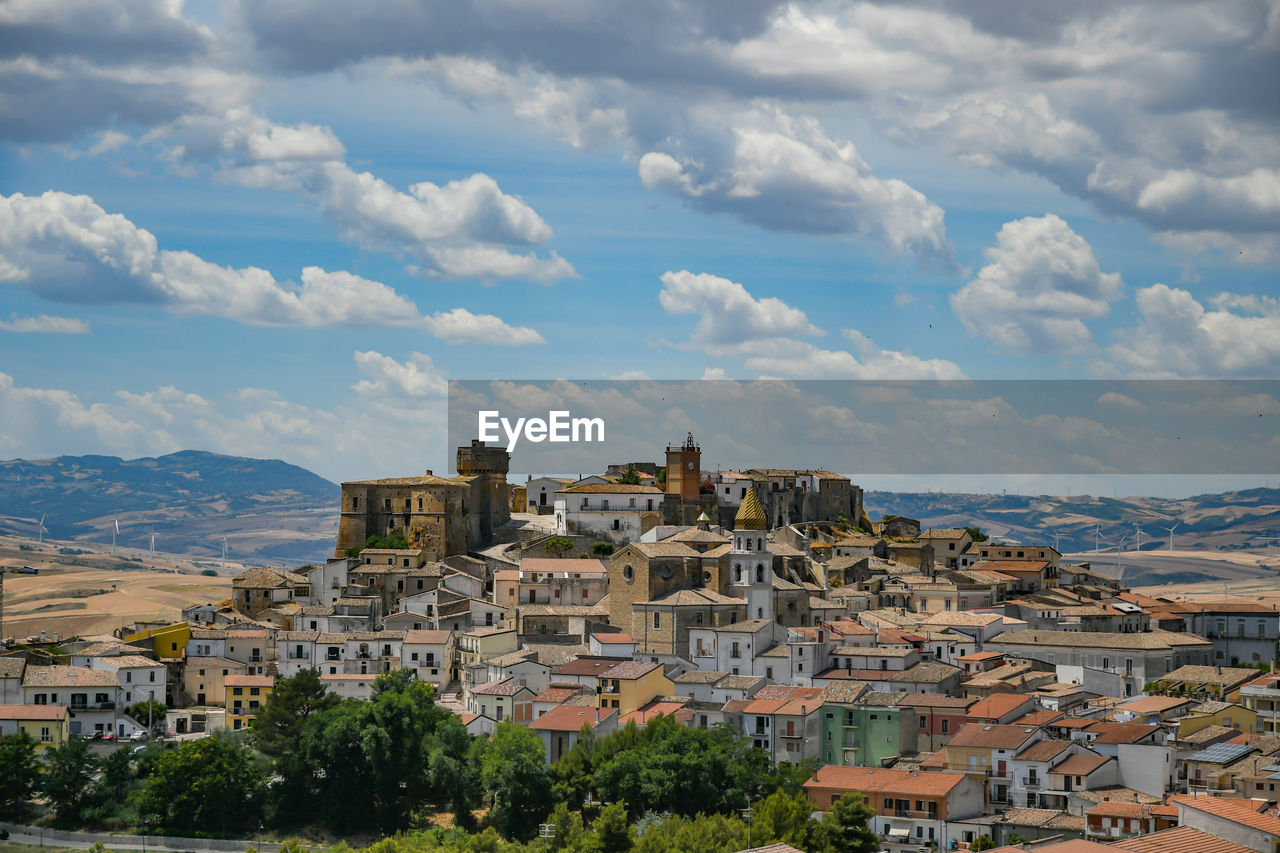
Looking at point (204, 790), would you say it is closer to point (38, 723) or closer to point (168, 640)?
point (38, 723)

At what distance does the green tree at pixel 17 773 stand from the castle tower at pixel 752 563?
28465mm

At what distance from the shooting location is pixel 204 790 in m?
60.6

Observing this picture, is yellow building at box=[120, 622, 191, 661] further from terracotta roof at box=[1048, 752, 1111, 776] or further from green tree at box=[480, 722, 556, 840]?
terracotta roof at box=[1048, 752, 1111, 776]

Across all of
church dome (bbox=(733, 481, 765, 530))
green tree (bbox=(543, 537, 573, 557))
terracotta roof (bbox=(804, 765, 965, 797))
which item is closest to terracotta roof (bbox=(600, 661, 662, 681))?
church dome (bbox=(733, 481, 765, 530))

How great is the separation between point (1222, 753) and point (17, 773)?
43.2 metres

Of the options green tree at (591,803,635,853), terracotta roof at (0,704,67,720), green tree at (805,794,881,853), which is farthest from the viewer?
terracotta roof at (0,704,67,720)

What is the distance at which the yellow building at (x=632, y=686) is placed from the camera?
63.1m

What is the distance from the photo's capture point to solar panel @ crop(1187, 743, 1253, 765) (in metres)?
57.1

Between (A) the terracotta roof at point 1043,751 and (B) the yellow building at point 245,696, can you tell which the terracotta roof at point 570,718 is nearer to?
(B) the yellow building at point 245,696

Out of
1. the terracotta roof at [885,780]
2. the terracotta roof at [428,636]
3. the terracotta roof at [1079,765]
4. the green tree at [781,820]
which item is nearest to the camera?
the green tree at [781,820]

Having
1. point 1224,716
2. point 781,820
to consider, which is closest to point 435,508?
point 781,820

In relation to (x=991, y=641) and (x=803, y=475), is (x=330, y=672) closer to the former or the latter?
(x=991, y=641)

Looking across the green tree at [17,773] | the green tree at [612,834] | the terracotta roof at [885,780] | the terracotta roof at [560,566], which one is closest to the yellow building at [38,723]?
the green tree at [17,773]

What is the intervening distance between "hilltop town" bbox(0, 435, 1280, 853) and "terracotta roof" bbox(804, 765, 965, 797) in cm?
13
